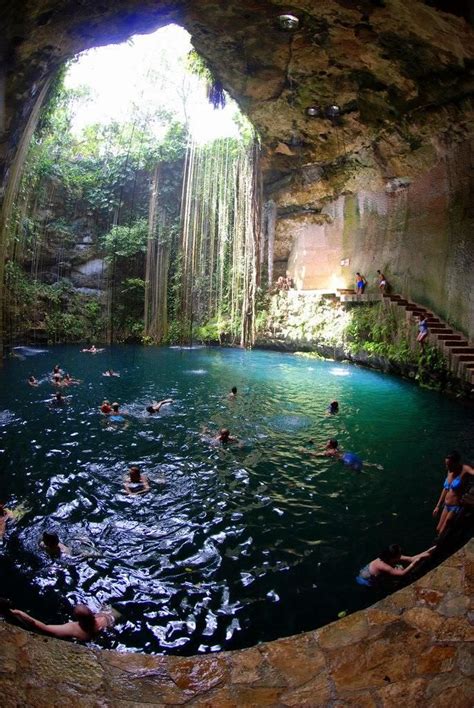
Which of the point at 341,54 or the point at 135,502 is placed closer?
the point at 135,502

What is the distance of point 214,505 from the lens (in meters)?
5.76

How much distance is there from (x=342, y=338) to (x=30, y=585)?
1505 centimetres

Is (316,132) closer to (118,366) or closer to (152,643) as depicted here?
(118,366)

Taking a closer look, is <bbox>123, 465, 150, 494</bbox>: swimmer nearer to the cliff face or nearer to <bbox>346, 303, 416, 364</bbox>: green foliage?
the cliff face

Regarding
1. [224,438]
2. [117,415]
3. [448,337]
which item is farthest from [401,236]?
[117,415]

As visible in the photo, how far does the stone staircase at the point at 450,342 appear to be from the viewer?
10.6 metres

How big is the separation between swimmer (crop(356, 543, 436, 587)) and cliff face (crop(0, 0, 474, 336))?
766 centimetres

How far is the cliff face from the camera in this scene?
8008mm

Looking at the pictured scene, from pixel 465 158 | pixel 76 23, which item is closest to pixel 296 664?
pixel 76 23

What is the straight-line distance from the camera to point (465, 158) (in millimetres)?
11656

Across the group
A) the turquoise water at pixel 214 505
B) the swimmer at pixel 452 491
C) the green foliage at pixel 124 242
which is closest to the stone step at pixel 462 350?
the turquoise water at pixel 214 505

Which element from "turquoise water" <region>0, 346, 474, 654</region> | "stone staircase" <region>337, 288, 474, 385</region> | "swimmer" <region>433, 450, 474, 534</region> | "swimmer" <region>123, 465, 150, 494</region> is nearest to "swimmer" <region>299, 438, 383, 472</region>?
"turquoise water" <region>0, 346, 474, 654</region>

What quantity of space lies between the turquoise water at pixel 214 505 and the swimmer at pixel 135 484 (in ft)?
0.45

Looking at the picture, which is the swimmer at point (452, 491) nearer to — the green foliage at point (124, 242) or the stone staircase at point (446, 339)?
the stone staircase at point (446, 339)
